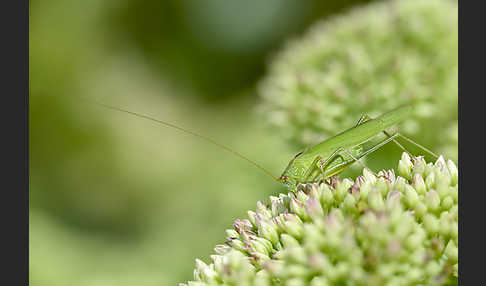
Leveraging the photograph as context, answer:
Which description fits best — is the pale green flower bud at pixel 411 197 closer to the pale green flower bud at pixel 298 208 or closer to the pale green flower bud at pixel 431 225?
the pale green flower bud at pixel 431 225

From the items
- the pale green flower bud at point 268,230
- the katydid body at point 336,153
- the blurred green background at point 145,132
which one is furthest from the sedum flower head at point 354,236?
the blurred green background at point 145,132

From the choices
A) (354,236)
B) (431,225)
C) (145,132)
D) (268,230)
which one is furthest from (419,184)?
(145,132)

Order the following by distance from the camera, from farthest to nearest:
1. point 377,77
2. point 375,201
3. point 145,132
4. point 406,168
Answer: point 145,132 → point 377,77 → point 406,168 → point 375,201

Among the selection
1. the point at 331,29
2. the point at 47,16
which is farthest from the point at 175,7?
the point at 331,29

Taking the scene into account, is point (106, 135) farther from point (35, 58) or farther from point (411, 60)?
point (411, 60)

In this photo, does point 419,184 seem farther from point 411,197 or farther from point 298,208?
point 298,208
